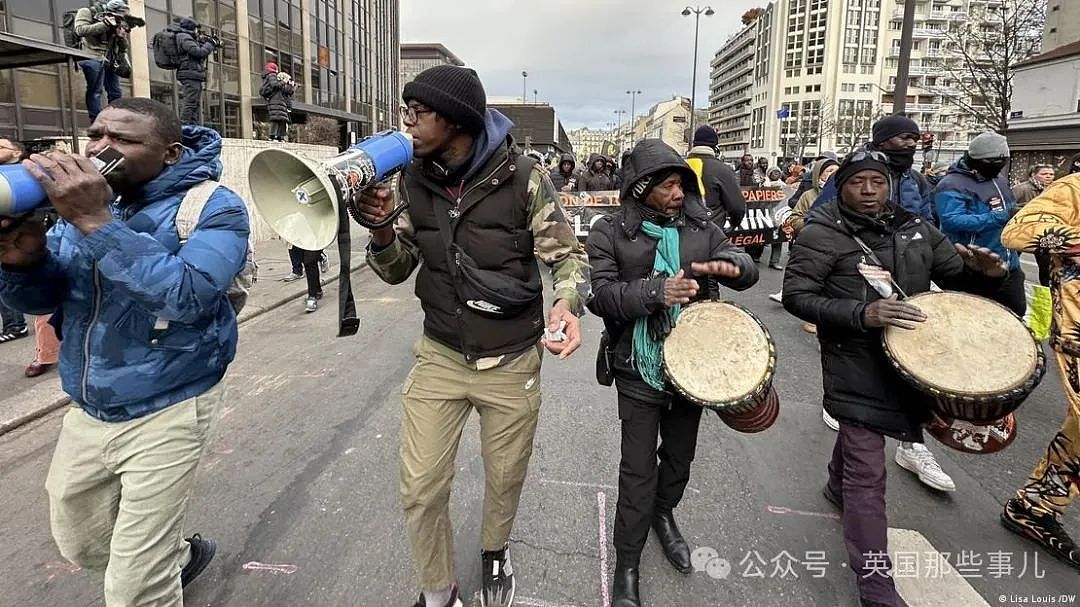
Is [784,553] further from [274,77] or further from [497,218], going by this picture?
[274,77]

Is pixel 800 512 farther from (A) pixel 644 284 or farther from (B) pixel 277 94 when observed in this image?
(B) pixel 277 94

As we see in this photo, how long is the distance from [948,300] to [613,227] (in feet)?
4.79

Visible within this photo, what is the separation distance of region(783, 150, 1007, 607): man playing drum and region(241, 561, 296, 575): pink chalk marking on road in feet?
7.82

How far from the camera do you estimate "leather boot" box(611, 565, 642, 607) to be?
98.4 inches

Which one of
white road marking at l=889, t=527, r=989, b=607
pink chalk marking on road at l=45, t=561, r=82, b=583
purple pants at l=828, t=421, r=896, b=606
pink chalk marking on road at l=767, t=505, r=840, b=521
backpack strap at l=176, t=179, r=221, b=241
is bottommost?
pink chalk marking on road at l=45, t=561, r=82, b=583

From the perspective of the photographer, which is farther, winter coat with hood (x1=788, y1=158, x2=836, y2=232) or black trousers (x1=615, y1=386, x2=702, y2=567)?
winter coat with hood (x1=788, y1=158, x2=836, y2=232)

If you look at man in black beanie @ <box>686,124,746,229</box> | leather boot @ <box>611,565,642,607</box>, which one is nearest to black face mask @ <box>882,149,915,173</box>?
man in black beanie @ <box>686,124,746,229</box>

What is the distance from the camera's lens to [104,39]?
20.3 ft

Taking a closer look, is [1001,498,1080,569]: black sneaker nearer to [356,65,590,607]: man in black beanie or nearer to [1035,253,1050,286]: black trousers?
[1035,253,1050,286]: black trousers

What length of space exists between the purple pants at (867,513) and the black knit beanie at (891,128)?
2.32m

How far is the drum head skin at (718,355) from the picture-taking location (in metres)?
2.38

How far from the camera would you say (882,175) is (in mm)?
2775

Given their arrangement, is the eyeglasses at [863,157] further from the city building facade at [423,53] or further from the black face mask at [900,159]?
the city building facade at [423,53]

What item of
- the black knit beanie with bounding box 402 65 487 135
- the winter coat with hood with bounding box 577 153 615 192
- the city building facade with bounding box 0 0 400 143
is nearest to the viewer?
the black knit beanie with bounding box 402 65 487 135
